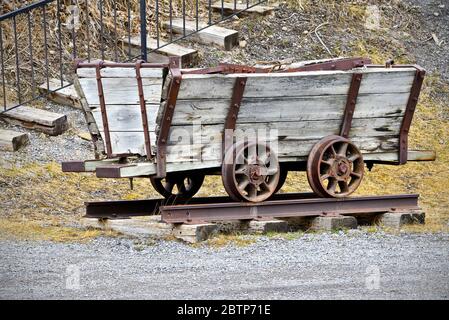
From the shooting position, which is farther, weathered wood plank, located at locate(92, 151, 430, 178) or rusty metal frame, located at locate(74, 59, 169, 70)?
rusty metal frame, located at locate(74, 59, 169, 70)

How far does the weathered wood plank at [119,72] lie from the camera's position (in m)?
8.93

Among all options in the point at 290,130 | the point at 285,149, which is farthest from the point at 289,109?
the point at 285,149

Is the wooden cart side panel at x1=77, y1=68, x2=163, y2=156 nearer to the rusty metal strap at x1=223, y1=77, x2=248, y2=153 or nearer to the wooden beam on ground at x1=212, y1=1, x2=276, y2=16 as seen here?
the rusty metal strap at x1=223, y1=77, x2=248, y2=153

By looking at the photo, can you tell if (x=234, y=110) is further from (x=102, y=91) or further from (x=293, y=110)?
(x=102, y=91)

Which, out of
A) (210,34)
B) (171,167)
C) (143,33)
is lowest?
(171,167)

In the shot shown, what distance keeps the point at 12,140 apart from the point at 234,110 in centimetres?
325

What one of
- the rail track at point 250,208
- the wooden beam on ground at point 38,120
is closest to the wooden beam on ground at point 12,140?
the wooden beam on ground at point 38,120

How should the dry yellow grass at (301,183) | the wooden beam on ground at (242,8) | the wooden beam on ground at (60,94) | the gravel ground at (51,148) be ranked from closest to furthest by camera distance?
1. the dry yellow grass at (301,183)
2. the gravel ground at (51,148)
3. the wooden beam on ground at (60,94)
4. the wooden beam on ground at (242,8)

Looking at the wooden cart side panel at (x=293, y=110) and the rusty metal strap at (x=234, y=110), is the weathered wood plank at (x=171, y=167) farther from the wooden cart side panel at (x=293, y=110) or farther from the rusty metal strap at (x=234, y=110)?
the rusty metal strap at (x=234, y=110)

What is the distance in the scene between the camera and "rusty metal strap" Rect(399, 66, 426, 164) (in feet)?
31.7

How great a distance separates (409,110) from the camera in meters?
9.80

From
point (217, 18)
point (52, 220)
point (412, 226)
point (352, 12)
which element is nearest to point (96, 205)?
point (52, 220)

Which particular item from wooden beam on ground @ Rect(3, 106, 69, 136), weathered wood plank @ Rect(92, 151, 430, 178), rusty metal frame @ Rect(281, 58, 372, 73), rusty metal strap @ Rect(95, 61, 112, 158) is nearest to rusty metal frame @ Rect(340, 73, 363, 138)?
rusty metal frame @ Rect(281, 58, 372, 73)

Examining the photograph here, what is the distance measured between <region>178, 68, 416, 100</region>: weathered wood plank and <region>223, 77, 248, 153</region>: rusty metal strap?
4 cm
